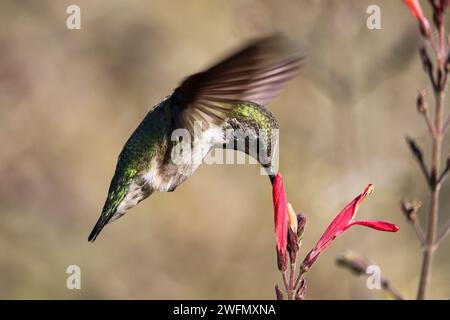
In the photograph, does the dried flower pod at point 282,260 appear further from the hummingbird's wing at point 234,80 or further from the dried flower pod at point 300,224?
the hummingbird's wing at point 234,80

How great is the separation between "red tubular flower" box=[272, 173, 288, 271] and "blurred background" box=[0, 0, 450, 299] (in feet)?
9.17

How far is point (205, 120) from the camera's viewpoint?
2861mm

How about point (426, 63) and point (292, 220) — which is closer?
point (426, 63)

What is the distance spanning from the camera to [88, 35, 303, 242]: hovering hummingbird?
2.29m

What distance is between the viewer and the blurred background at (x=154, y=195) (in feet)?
18.2

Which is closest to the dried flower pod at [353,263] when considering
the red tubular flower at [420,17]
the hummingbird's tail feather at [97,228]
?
the red tubular flower at [420,17]

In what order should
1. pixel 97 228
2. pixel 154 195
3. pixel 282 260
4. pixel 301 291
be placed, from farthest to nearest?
pixel 154 195
pixel 97 228
pixel 282 260
pixel 301 291

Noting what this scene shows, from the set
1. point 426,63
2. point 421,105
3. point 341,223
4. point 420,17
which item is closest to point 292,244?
point 341,223

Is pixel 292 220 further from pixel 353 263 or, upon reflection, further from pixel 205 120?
pixel 205 120

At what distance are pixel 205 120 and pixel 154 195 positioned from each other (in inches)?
138

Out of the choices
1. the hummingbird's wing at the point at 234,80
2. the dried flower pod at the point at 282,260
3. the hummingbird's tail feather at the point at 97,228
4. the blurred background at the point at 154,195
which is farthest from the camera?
the blurred background at the point at 154,195

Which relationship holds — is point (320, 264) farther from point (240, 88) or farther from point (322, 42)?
point (240, 88)

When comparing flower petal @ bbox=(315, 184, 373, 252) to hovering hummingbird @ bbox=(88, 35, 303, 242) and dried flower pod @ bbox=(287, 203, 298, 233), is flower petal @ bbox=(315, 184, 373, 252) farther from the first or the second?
hovering hummingbird @ bbox=(88, 35, 303, 242)

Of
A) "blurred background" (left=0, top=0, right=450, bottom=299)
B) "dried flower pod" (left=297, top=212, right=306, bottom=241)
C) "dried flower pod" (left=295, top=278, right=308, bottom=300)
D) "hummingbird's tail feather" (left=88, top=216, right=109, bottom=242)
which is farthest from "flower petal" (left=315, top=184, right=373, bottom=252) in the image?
"blurred background" (left=0, top=0, right=450, bottom=299)
